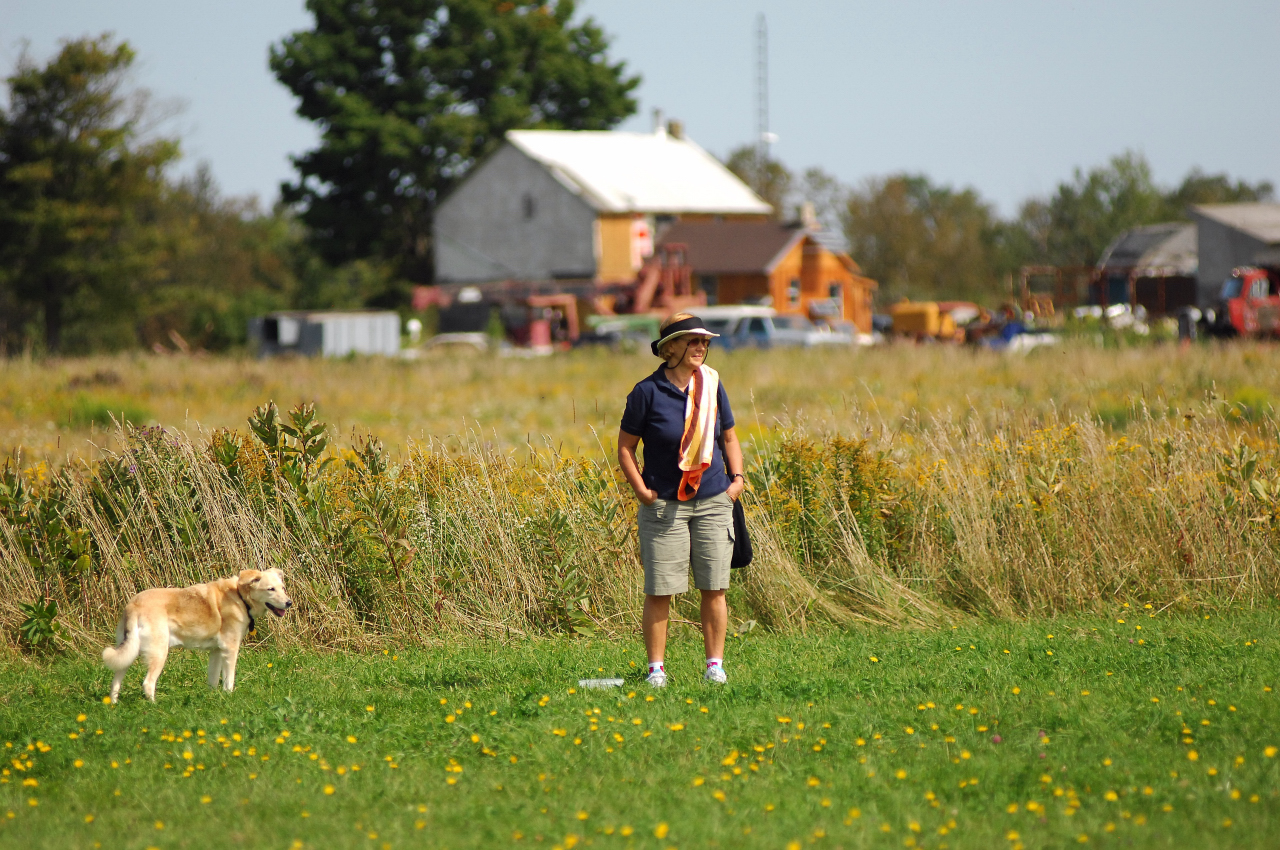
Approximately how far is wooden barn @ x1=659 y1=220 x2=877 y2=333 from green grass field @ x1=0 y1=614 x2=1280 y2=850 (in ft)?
145

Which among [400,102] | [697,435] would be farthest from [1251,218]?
[697,435]

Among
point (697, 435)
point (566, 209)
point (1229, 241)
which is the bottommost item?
point (697, 435)

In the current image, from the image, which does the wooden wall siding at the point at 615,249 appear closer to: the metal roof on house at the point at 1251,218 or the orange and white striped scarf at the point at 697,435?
the metal roof on house at the point at 1251,218

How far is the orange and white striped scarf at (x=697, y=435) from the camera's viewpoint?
20.1 ft

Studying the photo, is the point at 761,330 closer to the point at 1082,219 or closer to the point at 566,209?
the point at 566,209

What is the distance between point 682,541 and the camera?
625cm

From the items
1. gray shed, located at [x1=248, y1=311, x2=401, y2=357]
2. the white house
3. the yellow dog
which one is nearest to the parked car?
gray shed, located at [x1=248, y1=311, x2=401, y2=357]

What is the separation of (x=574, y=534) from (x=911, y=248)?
65.4 m

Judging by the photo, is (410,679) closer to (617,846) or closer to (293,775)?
(293,775)

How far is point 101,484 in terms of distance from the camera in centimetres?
809

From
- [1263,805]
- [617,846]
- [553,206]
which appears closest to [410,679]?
[617,846]

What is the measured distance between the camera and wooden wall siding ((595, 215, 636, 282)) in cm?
5141

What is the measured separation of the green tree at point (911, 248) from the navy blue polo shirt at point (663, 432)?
62.6 meters

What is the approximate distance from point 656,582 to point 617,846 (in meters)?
2.05
